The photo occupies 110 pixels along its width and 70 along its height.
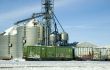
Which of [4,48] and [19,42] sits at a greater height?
[19,42]

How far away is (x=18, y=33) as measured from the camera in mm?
93562

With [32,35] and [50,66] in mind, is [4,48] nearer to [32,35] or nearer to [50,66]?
[32,35]

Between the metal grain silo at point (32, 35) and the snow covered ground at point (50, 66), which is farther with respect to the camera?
the metal grain silo at point (32, 35)

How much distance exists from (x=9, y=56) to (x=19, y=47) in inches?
171

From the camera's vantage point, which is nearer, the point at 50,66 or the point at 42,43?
the point at 50,66

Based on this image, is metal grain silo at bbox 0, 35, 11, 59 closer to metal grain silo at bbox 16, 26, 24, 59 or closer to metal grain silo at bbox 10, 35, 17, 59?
metal grain silo at bbox 10, 35, 17, 59

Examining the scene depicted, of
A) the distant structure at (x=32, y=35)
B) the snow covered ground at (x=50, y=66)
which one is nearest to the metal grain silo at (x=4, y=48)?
the distant structure at (x=32, y=35)

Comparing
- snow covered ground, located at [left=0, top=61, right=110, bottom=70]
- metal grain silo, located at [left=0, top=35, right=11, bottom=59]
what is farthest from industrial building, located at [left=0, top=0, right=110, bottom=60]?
snow covered ground, located at [left=0, top=61, right=110, bottom=70]

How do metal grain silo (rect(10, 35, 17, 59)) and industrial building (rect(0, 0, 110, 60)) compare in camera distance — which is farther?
metal grain silo (rect(10, 35, 17, 59))

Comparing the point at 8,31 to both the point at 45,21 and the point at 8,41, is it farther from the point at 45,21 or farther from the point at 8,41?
the point at 45,21

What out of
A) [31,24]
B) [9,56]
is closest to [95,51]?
[31,24]

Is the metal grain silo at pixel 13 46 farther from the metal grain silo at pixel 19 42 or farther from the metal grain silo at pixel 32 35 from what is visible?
the metal grain silo at pixel 32 35

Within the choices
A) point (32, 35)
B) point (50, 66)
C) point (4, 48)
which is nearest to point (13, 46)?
point (4, 48)

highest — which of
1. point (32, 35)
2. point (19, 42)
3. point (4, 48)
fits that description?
point (32, 35)
